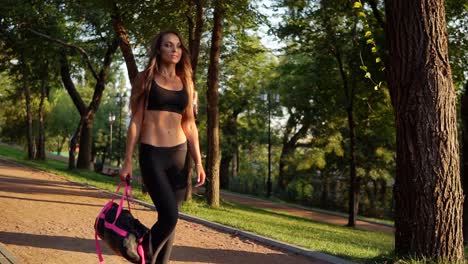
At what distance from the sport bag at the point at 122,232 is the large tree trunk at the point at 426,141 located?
123 inches

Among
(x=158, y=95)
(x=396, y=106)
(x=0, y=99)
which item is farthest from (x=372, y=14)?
(x=0, y=99)

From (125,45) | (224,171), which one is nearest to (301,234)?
Result: (125,45)

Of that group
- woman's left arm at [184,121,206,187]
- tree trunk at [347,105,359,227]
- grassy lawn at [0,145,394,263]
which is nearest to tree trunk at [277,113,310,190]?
tree trunk at [347,105,359,227]

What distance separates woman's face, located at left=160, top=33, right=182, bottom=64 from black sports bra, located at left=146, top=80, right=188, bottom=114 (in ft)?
0.77

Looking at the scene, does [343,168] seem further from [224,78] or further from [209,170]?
[209,170]

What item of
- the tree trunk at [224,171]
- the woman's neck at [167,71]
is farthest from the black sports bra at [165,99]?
the tree trunk at [224,171]

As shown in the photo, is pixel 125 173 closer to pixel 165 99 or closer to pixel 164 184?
pixel 164 184

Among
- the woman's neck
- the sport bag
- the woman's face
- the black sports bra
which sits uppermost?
the woman's face

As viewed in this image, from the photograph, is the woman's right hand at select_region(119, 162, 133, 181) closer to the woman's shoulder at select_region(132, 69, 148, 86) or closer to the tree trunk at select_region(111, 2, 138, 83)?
the woman's shoulder at select_region(132, 69, 148, 86)

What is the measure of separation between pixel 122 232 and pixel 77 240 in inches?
128

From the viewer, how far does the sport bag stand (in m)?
3.63

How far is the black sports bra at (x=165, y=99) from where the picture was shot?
153 inches

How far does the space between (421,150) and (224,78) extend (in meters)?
25.2

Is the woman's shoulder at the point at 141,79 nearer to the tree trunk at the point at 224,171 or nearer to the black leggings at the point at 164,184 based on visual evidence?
the black leggings at the point at 164,184
